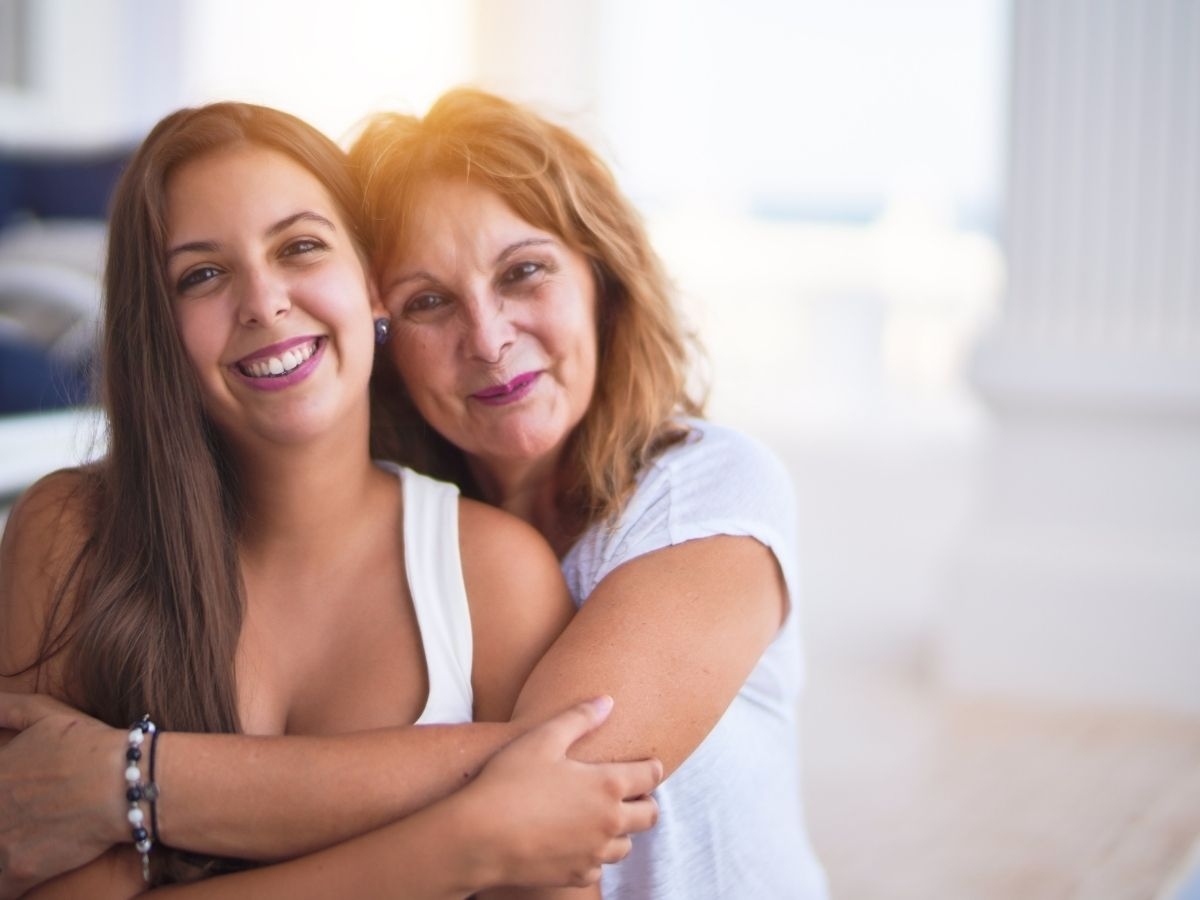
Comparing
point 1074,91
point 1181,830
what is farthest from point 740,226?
point 1181,830

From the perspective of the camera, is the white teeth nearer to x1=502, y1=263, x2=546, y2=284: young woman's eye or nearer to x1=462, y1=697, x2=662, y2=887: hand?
x1=502, y1=263, x2=546, y2=284: young woman's eye

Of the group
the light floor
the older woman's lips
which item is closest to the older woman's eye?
the older woman's lips

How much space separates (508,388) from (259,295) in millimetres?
306

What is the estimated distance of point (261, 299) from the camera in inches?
45.8

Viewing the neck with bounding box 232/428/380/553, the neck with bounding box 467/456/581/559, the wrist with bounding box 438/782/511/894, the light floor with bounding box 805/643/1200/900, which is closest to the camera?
the wrist with bounding box 438/782/511/894

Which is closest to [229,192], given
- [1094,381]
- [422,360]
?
[422,360]

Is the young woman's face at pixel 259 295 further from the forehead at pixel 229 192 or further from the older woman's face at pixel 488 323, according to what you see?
the older woman's face at pixel 488 323

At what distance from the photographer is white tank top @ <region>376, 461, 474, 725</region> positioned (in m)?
1.21

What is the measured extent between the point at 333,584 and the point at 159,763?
0.28 m

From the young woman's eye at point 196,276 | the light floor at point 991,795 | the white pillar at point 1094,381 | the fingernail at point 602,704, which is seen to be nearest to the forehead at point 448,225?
the young woman's eye at point 196,276

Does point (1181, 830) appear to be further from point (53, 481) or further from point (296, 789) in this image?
point (53, 481)

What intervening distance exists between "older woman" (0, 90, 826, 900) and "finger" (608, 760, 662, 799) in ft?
0.07

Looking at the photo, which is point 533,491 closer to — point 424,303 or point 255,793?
point 424,303

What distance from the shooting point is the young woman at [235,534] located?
1.18 m
